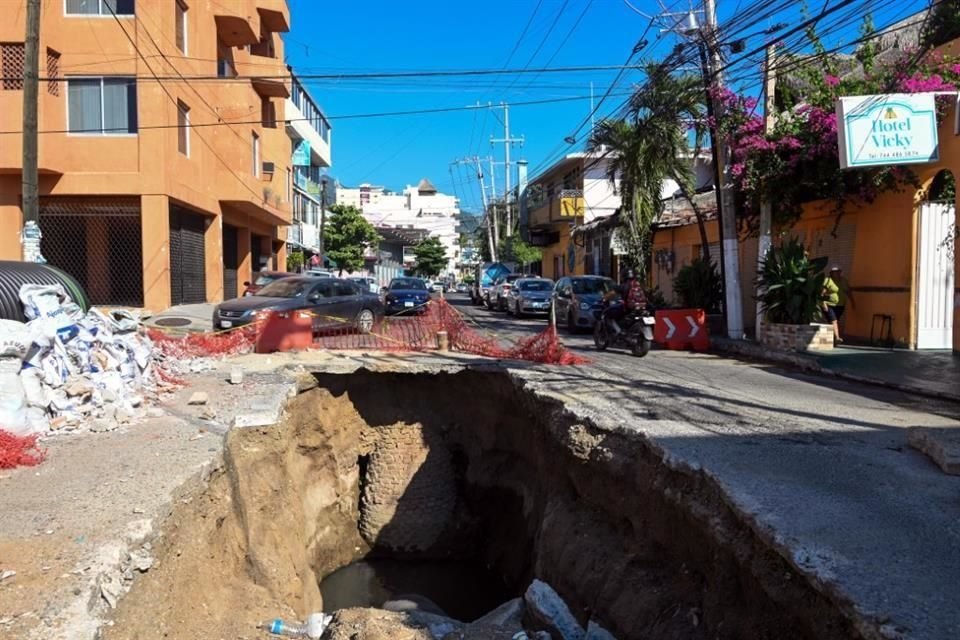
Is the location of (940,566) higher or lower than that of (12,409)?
lower

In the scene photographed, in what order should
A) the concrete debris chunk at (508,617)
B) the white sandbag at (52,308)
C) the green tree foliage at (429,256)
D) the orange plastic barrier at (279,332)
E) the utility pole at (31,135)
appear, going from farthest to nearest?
the green tree foliage at (429,256)
the utility pole at (31,135)
the orange plastic barrier at (279,332)
the white sandbag at (52,308)
the concrete debris chunk at (508,617)

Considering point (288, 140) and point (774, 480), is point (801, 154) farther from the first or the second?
point (288, 140)

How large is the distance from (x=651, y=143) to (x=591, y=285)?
4.08 meters

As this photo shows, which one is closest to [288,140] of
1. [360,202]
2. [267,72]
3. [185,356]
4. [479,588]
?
[267,72]

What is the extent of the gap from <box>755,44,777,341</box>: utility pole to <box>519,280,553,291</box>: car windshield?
10.7 meters

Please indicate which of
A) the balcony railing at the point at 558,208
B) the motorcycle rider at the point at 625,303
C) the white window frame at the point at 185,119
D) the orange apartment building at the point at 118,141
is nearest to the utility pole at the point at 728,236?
the motorcycle rider at the point at 625,303

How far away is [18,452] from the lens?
5789 millimetres

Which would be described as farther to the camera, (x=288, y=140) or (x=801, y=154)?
(x=288, y=140)

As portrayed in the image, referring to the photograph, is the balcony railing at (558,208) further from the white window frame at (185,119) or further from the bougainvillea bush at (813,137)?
the bougainvillea bush at (813,137)

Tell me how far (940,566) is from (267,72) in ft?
90.4

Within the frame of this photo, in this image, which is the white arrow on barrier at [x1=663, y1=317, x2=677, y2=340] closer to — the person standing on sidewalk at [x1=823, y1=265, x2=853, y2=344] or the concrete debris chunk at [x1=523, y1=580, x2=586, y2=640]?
the person standing on sidewalk at [x1=823, y1=265, x2=853, y2=344]

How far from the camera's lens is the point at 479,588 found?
10.9 m

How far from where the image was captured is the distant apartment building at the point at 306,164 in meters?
40.7

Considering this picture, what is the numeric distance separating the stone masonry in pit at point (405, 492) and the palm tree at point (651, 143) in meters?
9.70
